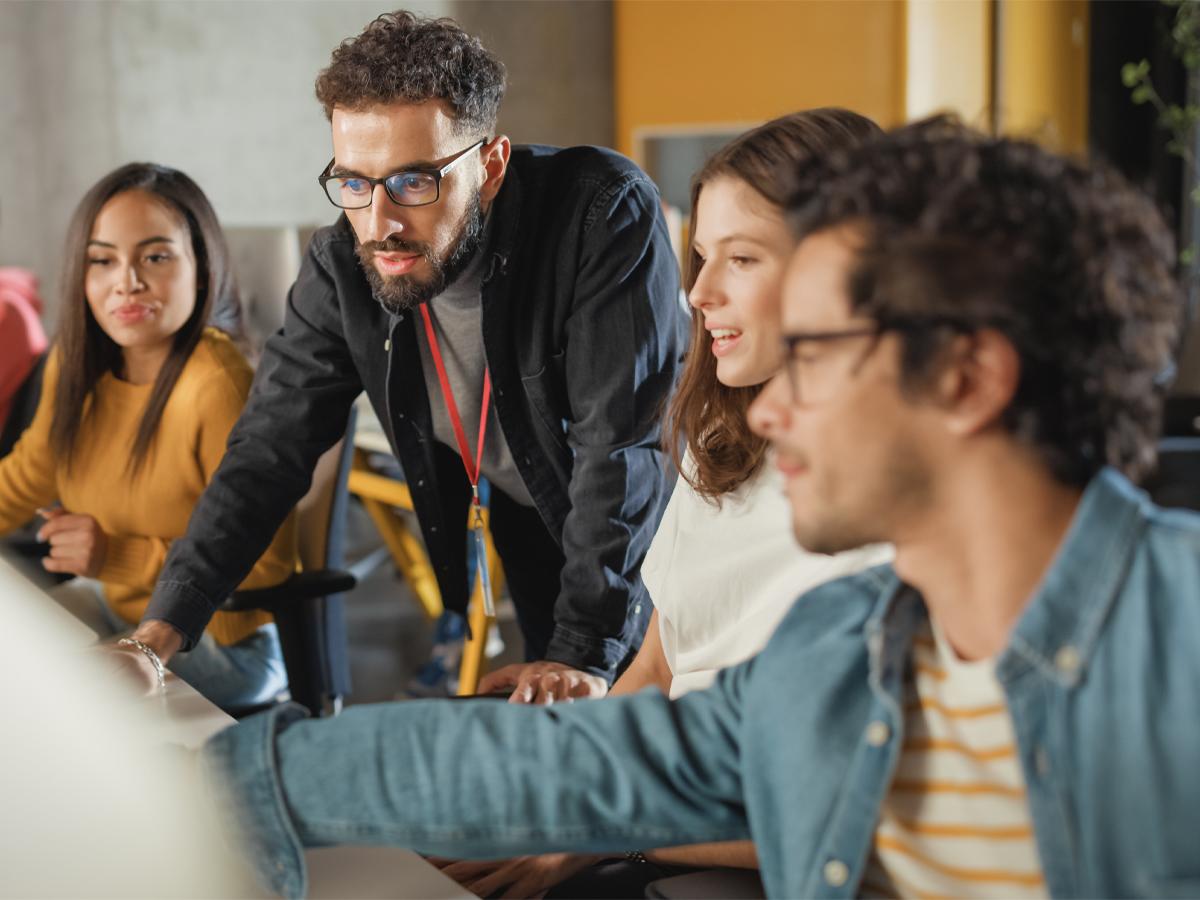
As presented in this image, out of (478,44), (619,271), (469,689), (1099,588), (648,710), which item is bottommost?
(469,689)

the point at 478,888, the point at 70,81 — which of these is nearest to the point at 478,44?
the point at 478,888

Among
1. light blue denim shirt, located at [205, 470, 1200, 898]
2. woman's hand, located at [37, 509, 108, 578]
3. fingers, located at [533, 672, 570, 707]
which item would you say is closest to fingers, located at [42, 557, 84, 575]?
woman's hand, located at [37, 509, 108, 578]

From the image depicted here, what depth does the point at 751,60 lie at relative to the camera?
6.13 m

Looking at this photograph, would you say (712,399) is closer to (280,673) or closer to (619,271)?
(619,271)

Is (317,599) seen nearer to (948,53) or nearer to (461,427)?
(461,427)

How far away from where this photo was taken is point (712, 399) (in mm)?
1483

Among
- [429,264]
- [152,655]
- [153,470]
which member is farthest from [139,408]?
[152,655]

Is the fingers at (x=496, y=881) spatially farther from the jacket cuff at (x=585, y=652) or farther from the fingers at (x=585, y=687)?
the jacket cuff at (x=585, y=652)

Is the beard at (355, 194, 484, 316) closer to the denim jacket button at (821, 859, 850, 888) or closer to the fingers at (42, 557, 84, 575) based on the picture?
the fingers at (42, 557, 84, 575)

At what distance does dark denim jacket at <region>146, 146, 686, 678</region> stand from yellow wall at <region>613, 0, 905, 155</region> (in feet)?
13.1

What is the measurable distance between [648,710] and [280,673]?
4.17 ft

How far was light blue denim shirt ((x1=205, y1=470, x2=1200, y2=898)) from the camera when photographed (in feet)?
2.52

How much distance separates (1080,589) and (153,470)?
1702 mm

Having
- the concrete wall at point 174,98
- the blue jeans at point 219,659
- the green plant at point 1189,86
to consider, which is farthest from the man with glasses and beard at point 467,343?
the concrete wall at point 174,98
